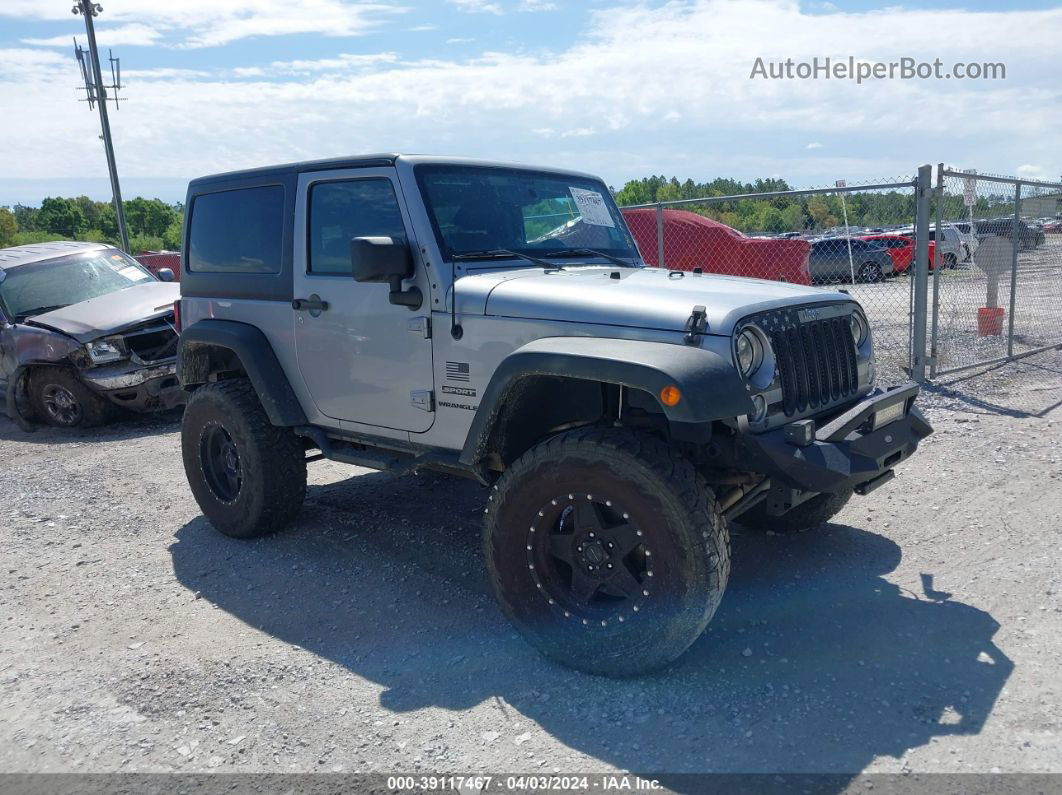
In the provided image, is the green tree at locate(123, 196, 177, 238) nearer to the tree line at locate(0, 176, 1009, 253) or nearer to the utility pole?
the tree line at locate(0, 176, 1009, 253)

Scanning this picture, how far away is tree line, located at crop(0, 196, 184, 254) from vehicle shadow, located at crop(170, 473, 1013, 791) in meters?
49.8

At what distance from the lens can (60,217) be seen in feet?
189

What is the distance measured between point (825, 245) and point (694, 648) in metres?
9.64

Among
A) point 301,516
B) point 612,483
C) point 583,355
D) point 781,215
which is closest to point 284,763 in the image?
point 612,483

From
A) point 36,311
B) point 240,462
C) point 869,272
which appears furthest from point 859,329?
point 869,272

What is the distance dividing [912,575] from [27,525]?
560cm

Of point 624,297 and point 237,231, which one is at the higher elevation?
point 237,231

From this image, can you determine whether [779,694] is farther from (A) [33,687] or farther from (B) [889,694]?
(A) [33,687]

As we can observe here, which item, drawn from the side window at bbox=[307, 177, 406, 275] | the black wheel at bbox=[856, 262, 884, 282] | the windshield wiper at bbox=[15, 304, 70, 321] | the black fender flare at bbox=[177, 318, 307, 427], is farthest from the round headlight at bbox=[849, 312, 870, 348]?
the black wheel at bbox=[856, 262, 884, 282]

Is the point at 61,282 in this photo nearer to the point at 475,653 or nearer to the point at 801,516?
the point at 475,653

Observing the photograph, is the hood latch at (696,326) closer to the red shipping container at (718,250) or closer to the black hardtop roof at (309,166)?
the black hardtop roof at (309,166)

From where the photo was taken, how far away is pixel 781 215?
13906 millimetres

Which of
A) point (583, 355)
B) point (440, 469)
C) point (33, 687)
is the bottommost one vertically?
point (33, 687)

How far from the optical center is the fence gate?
8.82m
